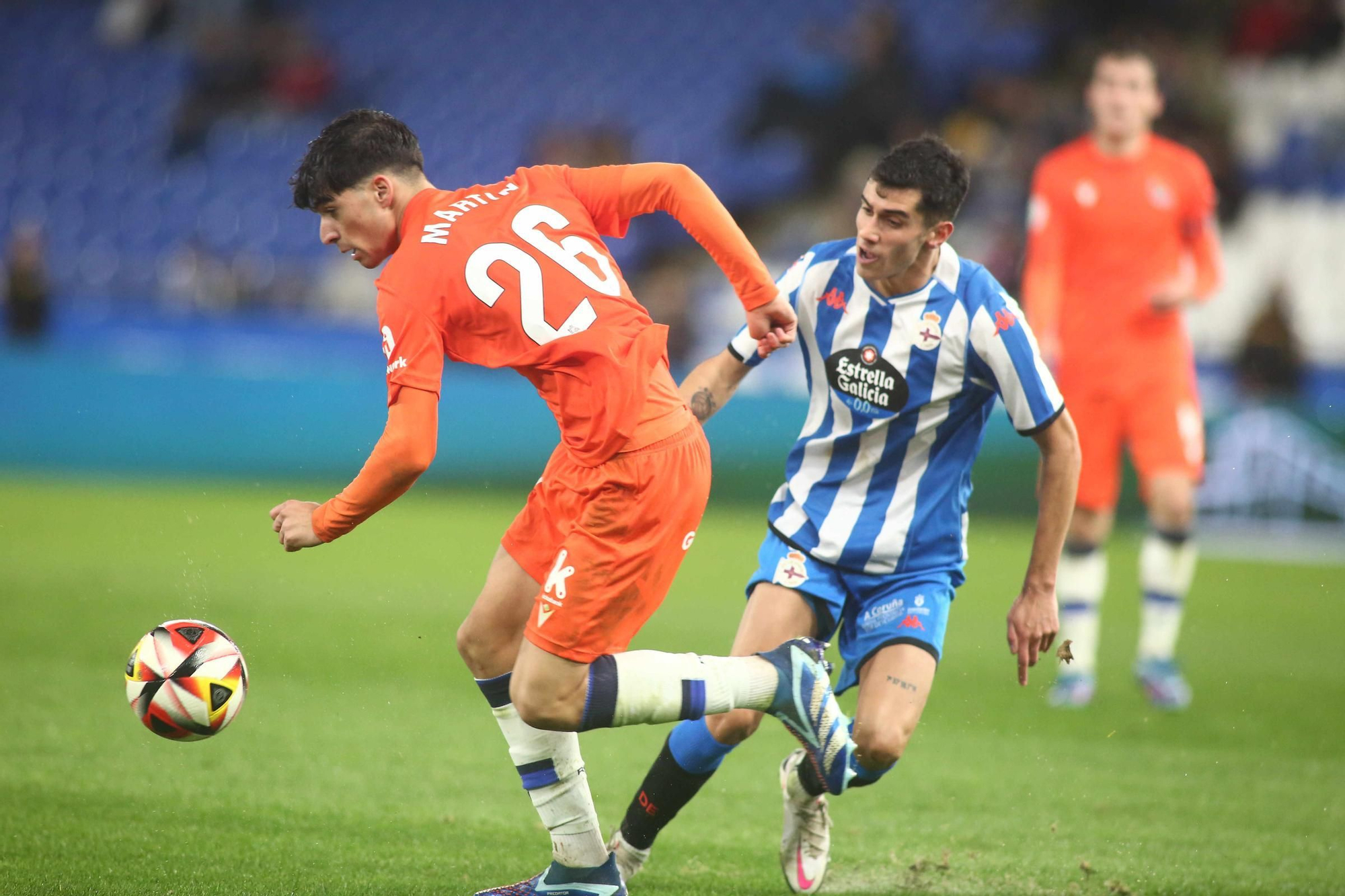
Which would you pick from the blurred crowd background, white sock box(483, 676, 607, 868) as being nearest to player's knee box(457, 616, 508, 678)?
white sock box(483, 676, 607, 868)

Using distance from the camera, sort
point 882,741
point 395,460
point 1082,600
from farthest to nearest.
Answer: point 1082,600, point 882,741, point 395,460

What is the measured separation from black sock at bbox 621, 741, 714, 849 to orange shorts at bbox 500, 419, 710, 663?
0.54m

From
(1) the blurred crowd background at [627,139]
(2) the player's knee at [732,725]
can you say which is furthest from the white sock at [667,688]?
(1) the blurred crowd background at [627,139]

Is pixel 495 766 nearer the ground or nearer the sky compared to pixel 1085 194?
nearer the ground

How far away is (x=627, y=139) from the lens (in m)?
16.8

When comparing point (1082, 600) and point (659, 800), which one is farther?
point (1082, 600)

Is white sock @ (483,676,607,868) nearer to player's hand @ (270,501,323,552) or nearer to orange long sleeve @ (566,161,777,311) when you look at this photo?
player's hand @ (270,501,323,552)

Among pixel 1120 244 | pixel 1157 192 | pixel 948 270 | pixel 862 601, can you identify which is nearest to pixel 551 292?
pixel 948 270

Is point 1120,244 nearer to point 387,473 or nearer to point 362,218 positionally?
point 362,218

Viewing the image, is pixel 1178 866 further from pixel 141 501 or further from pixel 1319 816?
pixel 141 501

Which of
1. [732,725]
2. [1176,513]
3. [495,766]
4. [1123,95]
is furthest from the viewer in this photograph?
[1123,95]

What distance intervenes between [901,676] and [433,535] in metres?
7.69

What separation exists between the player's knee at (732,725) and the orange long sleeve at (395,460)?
1160 mm

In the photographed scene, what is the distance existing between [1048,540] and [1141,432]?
131 inches
